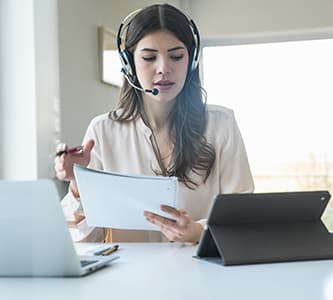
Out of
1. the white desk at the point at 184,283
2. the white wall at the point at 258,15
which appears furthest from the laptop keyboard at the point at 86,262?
the white wall at the point at 258,15

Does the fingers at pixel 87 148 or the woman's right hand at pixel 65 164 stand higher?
the fingers at pixel 87 148

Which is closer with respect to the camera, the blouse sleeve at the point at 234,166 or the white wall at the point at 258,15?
the blouse sleeve at the point at 234,166

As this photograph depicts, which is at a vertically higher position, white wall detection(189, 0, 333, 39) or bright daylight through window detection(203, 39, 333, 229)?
white wall detection(189, 0, 333, 39)

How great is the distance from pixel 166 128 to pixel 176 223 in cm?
47

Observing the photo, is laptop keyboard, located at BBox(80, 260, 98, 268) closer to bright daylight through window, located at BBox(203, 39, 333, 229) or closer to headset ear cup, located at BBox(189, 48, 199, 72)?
headset ear cup, located at BBox(189, 48, 199, 72)

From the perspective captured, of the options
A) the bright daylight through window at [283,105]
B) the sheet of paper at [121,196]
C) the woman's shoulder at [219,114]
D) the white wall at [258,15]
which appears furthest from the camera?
the bright daylight through window at [283,105]

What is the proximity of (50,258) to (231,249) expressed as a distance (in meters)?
0.31

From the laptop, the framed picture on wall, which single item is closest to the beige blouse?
the laptop

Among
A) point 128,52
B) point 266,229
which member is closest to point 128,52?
point 128,52

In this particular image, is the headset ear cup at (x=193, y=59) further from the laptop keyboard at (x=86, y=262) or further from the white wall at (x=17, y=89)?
the white wall at (x=17, y=89)

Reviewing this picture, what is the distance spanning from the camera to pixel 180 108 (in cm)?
146

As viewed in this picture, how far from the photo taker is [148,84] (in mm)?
1346

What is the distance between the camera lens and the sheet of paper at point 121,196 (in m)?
0.96

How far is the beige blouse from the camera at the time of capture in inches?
53.2
